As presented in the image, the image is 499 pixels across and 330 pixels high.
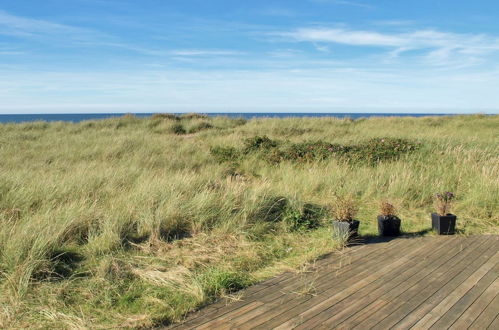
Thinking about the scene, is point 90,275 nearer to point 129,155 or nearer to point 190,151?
point 129,155

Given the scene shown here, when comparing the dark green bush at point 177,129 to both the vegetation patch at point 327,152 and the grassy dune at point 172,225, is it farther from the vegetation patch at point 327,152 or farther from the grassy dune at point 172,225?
the grassy dune at point 172,225

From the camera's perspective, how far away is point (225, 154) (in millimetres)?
12727

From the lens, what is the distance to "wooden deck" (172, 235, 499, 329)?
3.07 m

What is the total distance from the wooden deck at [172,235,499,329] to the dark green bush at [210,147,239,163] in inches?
308

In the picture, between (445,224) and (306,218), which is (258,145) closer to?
(306,218)

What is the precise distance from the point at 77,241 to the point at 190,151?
8.37m

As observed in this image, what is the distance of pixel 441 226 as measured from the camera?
548 cm

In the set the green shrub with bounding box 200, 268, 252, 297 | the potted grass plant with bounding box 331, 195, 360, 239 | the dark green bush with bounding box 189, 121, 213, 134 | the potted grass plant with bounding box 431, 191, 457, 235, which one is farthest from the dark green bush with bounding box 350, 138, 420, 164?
the dark green bush with bounding box 189, 121, 213, 134

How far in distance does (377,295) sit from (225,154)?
956 centimetres

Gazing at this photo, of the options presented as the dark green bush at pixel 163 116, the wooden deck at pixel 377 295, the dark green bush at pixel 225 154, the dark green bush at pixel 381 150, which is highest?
the dark green bush at pixel 163 116

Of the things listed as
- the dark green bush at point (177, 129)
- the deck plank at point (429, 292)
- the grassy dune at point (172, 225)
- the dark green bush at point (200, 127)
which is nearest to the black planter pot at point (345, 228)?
the grassy dune at point (172, 225)

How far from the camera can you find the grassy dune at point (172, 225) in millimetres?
3514

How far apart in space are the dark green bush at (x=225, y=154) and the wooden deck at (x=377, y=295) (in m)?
7.83

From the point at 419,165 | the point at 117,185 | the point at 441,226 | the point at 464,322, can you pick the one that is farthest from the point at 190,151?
the point at 464,322
